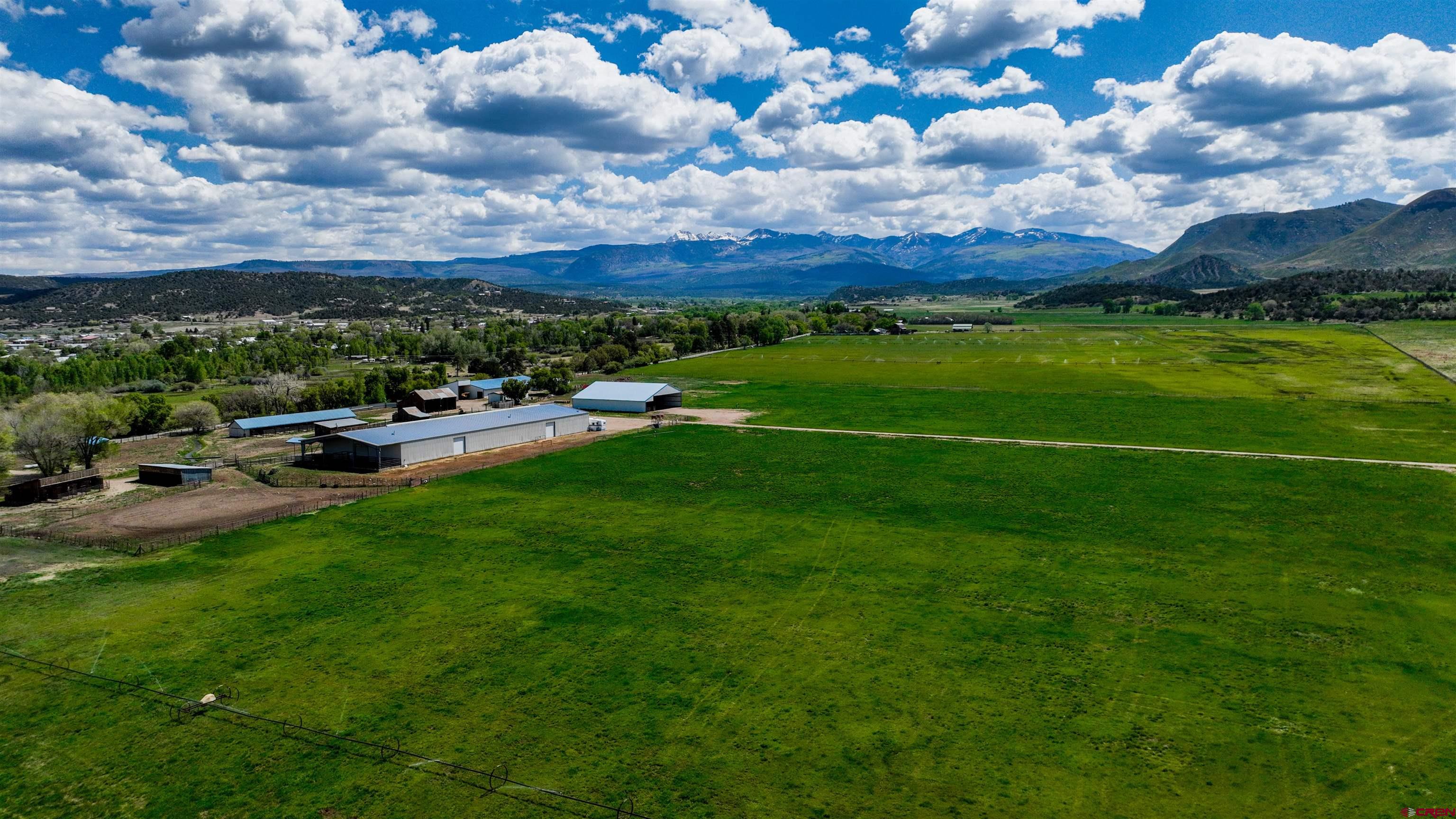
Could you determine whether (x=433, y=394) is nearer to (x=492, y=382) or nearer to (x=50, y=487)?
(x=492, y=382)

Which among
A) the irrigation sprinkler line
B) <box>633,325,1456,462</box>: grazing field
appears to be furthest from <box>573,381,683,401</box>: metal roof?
the irrigation sprinkler line

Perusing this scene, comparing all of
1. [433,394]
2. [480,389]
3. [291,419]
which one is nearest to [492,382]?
[480,389]

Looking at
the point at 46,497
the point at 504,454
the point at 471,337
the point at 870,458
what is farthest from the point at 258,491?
the point at 471,337

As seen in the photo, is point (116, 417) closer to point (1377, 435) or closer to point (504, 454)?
point (504, 454)

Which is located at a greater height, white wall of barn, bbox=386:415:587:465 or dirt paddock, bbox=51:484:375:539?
white wall of barn, bbox=386:415:587:465

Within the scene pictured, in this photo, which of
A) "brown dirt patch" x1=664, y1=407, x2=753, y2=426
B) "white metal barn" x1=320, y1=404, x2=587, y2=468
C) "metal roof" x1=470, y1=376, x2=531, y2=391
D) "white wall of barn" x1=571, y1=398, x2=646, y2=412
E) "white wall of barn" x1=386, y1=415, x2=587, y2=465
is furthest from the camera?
"metal roof" x1=470, y1=376, x2=531, y2=391

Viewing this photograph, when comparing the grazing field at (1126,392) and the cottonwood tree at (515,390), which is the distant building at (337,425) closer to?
the cottonwood tree at (515,390)

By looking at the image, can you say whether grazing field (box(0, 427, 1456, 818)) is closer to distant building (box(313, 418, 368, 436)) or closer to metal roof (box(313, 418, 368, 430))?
distant building (box(313, 418, 368, 436))
